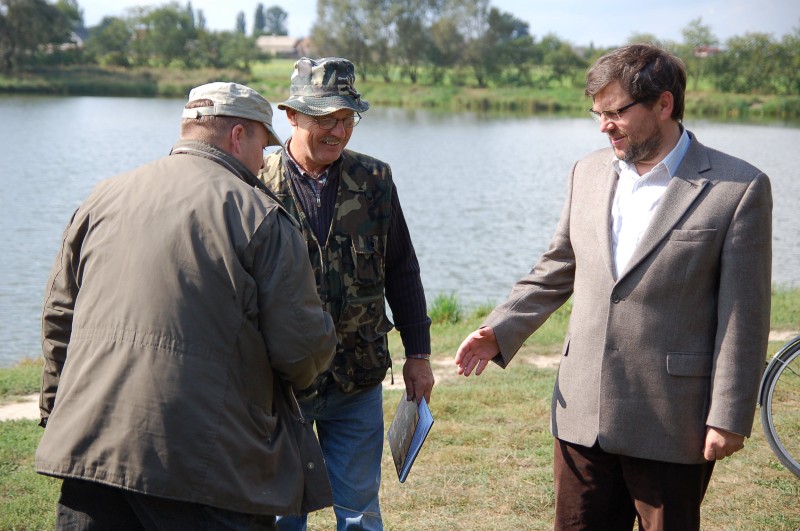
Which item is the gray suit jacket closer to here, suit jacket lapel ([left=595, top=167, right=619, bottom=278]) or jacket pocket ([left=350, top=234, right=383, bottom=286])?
suit jacket lapel ([left=595, top=167, right=619, bottom=278])

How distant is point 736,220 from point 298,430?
4.95 ft

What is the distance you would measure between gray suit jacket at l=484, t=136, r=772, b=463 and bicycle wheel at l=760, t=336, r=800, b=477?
0.83 metres

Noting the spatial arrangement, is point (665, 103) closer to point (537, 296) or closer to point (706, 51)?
point (537, 296)

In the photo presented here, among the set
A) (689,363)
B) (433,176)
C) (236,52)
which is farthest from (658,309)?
(236,52)

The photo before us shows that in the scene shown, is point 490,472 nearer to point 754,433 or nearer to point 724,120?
point 754,433

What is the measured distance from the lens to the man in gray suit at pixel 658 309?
9.47ft

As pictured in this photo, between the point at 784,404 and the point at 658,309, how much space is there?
3081 millimetres

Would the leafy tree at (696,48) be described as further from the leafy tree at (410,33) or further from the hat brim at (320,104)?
the hat brim at (320,104)

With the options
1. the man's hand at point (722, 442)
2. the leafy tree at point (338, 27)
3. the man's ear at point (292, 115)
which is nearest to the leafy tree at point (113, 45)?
the leafy tree at point (338, 27)

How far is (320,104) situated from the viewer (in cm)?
347

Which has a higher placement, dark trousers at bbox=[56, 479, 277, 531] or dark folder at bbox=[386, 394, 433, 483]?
dark trousers at bbox=[56, 479, 277, 531]

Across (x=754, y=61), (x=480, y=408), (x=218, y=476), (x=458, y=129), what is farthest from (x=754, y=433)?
(x=754, y=61)

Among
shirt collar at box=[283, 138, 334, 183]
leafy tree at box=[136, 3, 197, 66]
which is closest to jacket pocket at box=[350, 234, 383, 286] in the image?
shirt collar at box=[283, 138, 334, 183]

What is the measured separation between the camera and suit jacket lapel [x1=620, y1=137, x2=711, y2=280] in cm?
295
